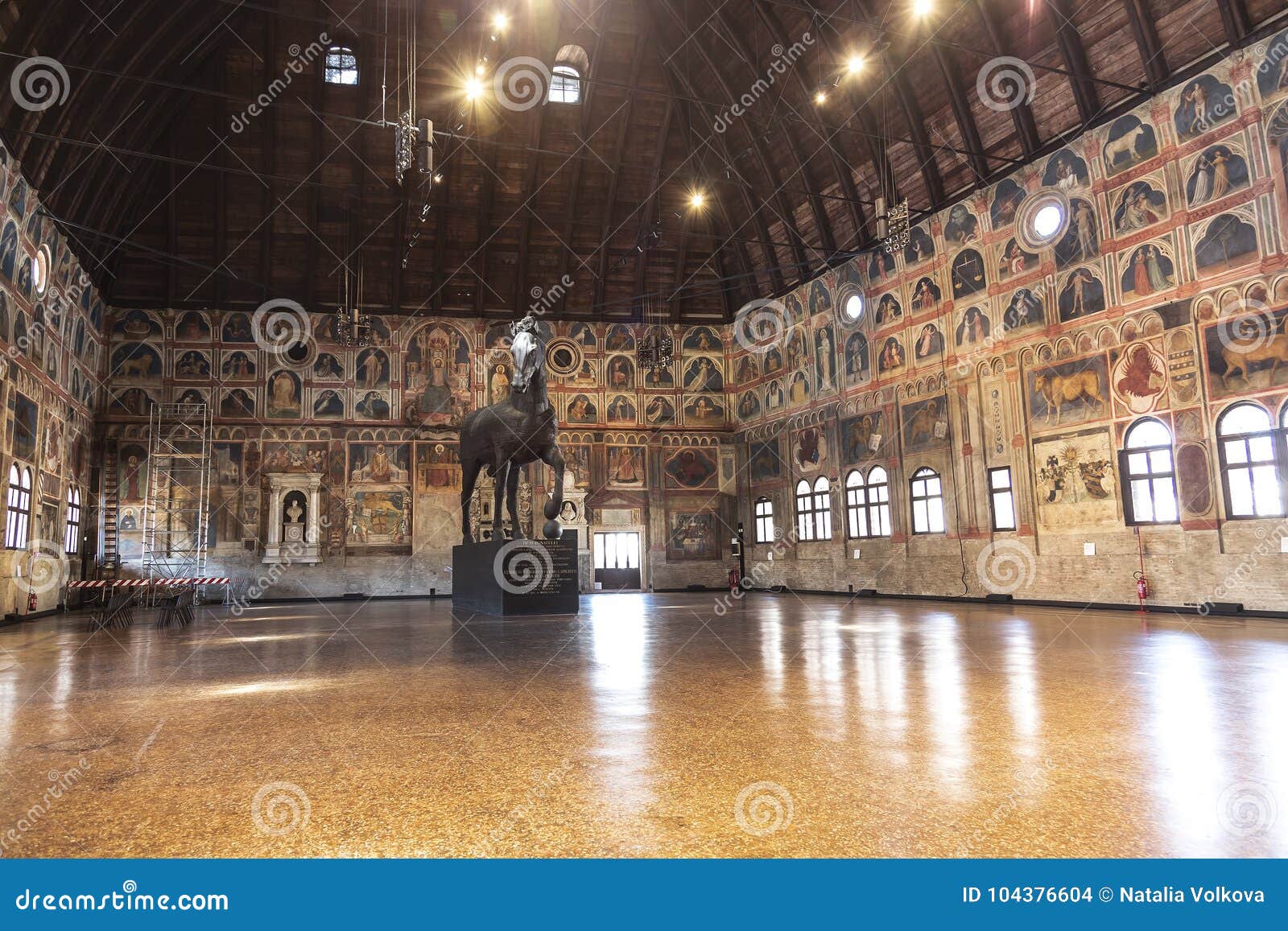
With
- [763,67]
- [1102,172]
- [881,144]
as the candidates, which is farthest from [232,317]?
[1102,172]

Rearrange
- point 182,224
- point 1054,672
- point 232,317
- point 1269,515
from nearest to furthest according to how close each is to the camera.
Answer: point 1054,672 < point 1269,515 < point 182,224 < point 232,317

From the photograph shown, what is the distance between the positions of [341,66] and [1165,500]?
944 inches

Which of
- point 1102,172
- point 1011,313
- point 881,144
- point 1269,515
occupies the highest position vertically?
point 881,144

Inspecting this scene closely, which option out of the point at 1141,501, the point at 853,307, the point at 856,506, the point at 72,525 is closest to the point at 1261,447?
the point at 1141,501

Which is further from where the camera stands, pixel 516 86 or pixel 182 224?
pixel 182 224

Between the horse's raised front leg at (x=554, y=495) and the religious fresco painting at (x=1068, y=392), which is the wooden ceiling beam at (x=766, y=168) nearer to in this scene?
the religious fresco painting at (x=1068, y=392)

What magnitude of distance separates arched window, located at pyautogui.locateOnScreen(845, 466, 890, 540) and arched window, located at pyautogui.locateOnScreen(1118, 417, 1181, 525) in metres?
6.92

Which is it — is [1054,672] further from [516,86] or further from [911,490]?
[516,86]

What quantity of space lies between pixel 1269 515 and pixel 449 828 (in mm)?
15227

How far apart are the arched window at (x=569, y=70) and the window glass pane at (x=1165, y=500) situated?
1946cm

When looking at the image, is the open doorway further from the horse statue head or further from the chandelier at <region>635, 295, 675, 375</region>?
the horse statue head

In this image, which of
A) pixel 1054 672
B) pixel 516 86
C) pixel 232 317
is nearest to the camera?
pixel 1054 672

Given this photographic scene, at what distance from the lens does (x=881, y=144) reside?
68.7 feet

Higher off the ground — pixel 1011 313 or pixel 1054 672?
pixel 1011 313
